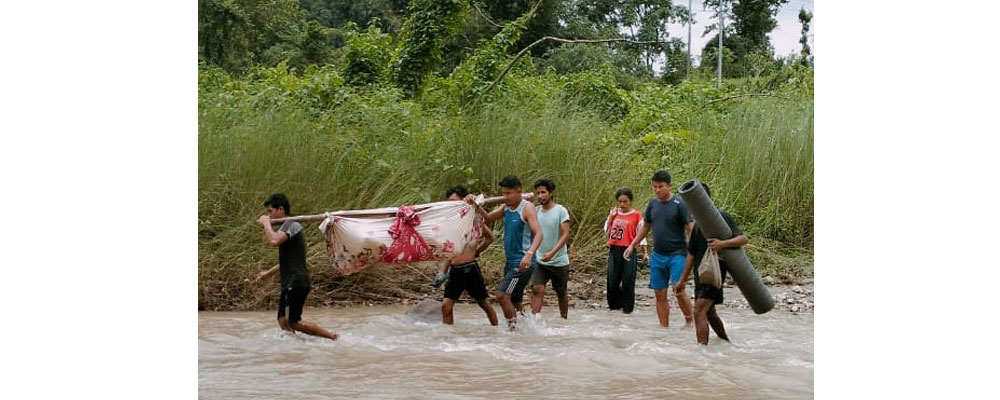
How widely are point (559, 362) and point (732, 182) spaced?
5487mm

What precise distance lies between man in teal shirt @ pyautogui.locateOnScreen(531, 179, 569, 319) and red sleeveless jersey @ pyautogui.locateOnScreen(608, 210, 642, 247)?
60cm

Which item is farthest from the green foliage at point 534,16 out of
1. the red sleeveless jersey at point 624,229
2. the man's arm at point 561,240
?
the man's arm at point 561,240

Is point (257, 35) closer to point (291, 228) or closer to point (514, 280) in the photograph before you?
point (514, 280)

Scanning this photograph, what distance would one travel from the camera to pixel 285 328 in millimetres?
6582

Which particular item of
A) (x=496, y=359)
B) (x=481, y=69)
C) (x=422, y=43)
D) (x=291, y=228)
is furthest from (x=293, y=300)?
(x=422, y=43)

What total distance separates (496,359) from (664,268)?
5.15 feet

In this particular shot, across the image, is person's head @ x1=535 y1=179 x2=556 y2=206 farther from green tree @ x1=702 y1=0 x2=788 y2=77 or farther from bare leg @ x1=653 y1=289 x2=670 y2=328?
green tree @ x1=702 y1=0 x2=788 y2=77

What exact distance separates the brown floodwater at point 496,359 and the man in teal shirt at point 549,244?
29 centimetres

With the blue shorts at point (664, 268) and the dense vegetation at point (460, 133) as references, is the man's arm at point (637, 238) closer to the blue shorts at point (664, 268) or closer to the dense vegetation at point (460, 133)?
the blue shorts at point (664, 268)

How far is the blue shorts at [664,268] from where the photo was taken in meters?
7.14

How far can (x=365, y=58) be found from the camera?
→ 13492mm

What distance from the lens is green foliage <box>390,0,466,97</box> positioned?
43.3ft
